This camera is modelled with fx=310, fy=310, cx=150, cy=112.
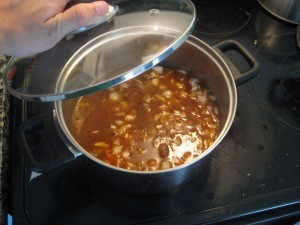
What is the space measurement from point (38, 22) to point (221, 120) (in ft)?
1.77

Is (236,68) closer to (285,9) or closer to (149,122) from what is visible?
(149,122)

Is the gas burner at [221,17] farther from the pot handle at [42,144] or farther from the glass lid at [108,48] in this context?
the pot handle at [42,144]

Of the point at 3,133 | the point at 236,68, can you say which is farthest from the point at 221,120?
the point at 3,133

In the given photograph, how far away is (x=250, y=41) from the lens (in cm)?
105

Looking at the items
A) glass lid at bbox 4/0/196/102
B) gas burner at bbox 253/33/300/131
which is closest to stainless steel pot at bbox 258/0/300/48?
gas burner at bbox 253/33/300/131

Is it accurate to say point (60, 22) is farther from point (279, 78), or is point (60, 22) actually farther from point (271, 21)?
point (271, 21)

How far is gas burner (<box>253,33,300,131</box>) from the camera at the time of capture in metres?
0.90

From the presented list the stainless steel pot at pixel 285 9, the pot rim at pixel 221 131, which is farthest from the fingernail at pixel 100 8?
the stainless steel pot at pixel 285 9

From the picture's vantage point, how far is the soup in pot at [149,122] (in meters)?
0.81

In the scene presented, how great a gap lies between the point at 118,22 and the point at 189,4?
0.55ft

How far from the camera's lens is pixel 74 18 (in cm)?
56

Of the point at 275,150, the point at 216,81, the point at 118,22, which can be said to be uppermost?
the point at 118,22

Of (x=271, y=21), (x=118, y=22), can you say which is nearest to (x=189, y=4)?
(x=118, y=22)

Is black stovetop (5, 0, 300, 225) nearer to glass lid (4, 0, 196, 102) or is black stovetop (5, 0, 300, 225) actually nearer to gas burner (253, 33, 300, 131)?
gas burner (253, 33, 300, 131)
